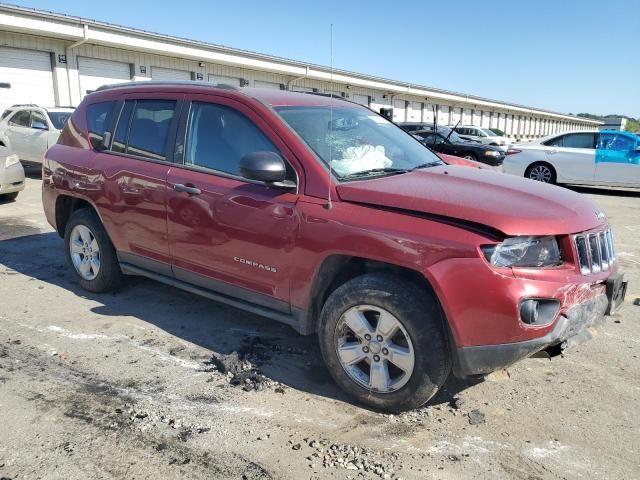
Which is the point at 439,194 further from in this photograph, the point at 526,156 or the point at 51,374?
the point at 526,156

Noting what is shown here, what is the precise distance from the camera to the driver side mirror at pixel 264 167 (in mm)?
3211

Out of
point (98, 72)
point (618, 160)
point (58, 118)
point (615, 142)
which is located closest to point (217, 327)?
point (58, 118)

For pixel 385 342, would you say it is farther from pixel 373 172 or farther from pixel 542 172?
pixel 542 172

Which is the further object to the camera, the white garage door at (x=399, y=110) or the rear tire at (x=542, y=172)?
the white garage door at (x=399, y=110)

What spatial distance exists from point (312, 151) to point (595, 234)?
5.85ft

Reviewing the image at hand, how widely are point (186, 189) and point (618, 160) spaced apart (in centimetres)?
1185

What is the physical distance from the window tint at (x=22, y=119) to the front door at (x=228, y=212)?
446 inches

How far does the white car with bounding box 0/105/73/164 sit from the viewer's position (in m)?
12.8

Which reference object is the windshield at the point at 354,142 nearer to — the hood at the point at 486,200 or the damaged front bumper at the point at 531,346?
the hood at the point at 486,200

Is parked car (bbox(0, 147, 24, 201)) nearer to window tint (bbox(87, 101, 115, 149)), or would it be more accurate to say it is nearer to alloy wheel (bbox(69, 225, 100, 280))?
alloy wheel (bbox(69, 225, 100, 280))

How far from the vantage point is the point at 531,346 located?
2.73m

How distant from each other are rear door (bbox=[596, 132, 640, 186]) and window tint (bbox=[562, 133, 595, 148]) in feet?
0.72

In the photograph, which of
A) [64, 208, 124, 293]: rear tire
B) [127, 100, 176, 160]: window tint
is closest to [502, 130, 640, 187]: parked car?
[127, 100, 176, 160]: window tint

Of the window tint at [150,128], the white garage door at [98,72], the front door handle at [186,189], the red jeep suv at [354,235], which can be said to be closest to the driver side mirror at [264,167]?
the red jeep suv at [354,235]
